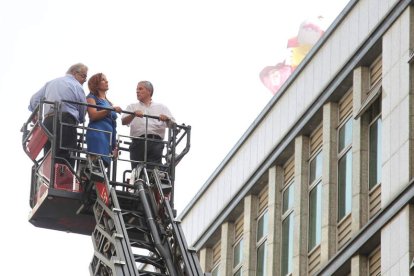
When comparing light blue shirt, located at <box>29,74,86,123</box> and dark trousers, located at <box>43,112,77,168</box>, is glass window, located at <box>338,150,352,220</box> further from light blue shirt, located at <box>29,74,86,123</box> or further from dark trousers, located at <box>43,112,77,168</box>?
dark trousers, located at <box>43,112,77,168</box>

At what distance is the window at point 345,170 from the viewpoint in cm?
3123

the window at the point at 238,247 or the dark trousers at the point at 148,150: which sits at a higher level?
the dark trousers at the point at 148,150

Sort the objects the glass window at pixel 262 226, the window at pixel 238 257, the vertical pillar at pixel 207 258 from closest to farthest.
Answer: the glass window at pixel 262 226, the window at pixel 238 257, the vertical pillar at pixel 207 258

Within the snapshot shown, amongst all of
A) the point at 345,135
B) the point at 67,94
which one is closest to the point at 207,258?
the point at 345,135

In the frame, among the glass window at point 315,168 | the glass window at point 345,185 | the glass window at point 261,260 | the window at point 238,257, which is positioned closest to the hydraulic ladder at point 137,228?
the glass window at point 345,185

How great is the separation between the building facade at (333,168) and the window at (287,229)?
3 cm

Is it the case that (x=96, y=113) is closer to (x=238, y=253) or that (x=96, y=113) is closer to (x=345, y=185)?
(x=345, y=185)

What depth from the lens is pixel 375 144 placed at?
30391 mm

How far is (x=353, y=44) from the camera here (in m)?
31.4

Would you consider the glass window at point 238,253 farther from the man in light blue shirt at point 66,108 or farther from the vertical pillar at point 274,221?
the man in light blue shirt at point 66,108

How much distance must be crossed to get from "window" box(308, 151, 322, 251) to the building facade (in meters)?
0.04

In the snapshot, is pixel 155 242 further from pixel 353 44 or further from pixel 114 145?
pixel 353 44

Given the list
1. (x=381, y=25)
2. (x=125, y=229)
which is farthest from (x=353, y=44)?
(x=125, y=229)

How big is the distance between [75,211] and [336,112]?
308 inches
